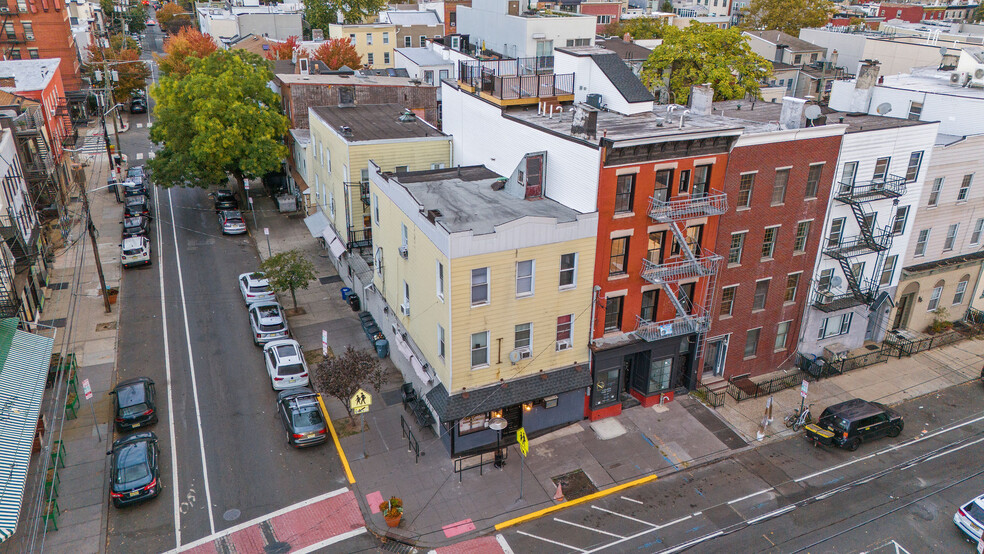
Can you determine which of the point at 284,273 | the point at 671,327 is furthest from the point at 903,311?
the point at 284,273

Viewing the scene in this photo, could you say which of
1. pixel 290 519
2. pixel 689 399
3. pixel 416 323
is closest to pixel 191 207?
pixel 416 323

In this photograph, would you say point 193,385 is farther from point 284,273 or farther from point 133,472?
point 284,273

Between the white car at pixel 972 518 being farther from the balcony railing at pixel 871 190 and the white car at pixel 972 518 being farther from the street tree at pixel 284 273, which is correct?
the street tree at pixel 284 273

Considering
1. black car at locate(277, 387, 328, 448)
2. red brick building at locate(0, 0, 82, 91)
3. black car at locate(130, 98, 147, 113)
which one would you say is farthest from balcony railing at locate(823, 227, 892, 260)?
black car at locate(130, 98, 147, 113)

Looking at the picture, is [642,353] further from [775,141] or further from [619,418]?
[775,141]

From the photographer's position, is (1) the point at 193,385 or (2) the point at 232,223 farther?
(2) the point at 232,223
